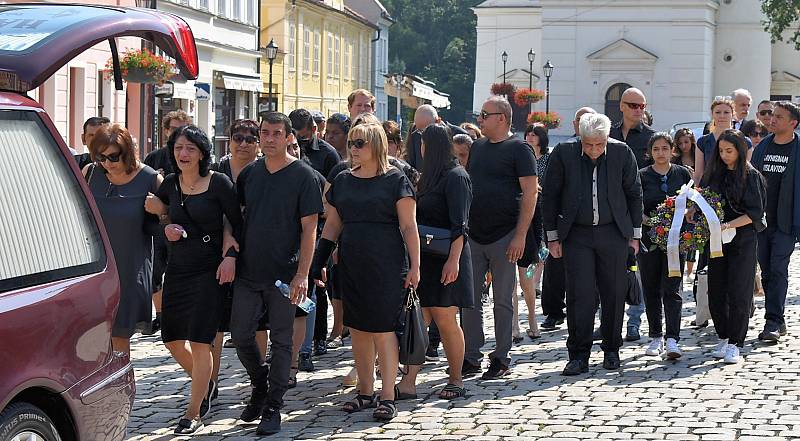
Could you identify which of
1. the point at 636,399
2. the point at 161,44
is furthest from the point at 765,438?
the point at 161,44

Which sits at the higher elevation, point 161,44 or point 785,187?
point 161,44

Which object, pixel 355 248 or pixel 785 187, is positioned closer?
pixel 355 248

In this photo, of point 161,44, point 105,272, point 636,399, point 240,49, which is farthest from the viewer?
point 240,49

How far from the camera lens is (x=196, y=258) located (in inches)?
311

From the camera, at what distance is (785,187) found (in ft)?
38.5

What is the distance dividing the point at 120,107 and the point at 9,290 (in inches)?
1018

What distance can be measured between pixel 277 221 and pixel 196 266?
53 cm

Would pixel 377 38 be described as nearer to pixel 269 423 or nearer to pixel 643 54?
pixel 643 54

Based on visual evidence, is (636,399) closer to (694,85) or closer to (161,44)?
(161,44)

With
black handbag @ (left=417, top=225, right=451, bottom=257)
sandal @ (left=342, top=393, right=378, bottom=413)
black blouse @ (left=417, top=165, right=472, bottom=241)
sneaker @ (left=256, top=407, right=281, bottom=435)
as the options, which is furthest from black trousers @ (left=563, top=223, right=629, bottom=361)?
sneaker @ (left=256, top=407, right=281, bottom=435)

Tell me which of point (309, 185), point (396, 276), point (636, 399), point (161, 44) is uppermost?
point (161, 44)

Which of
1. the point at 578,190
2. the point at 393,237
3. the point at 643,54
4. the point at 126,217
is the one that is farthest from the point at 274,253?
the point at 643,54

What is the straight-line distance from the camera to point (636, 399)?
9031mm

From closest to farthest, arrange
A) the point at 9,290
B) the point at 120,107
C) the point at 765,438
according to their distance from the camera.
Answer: the point at 9,290 < the point at 765,438 < the point at 120,107
